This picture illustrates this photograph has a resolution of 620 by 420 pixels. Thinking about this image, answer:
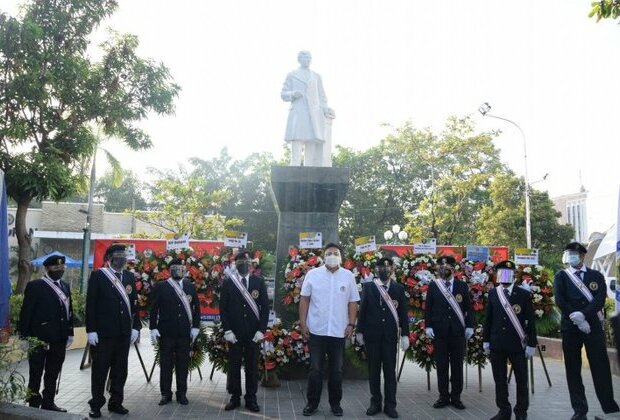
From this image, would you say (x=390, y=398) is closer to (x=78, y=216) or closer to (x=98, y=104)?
(x=98, y=104)

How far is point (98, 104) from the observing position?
50.1 feet

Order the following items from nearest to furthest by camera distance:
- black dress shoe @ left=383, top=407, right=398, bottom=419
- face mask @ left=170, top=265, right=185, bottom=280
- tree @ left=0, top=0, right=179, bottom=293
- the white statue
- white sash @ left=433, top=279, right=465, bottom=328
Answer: black dress shoe @ left=383, top=407, right=398, bottom=419
white sash @ left=433, top=279, right=465, bottom=328
face mask @ left=170, top=265, right=185, bottom=280
the white statue
tree @ left=0, top=0, right=179, bottom=293

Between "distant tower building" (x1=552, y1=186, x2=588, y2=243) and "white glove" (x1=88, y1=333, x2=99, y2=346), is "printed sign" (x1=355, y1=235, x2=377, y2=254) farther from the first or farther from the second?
"distant tower building" (x1=552, y1=186, x2=588, y2=243)

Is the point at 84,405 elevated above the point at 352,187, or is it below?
below

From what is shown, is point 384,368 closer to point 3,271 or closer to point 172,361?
point 172,361

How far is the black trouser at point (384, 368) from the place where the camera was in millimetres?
7363

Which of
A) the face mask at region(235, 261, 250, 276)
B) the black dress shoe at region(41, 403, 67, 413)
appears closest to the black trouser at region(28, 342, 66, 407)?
the black dress shoe at region(41, 403, 67, 413)

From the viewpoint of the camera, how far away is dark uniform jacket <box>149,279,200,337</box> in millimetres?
8055

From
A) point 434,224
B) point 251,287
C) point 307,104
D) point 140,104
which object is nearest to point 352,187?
point 434,224

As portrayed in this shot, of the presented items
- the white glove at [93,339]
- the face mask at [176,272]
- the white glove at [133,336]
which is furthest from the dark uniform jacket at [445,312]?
the white glove at [93,339]

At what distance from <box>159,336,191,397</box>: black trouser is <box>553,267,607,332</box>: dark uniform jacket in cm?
472

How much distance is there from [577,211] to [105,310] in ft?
164

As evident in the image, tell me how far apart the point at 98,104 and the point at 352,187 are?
28.4 meters

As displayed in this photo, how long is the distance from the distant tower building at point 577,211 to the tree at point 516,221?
57.3 feet
